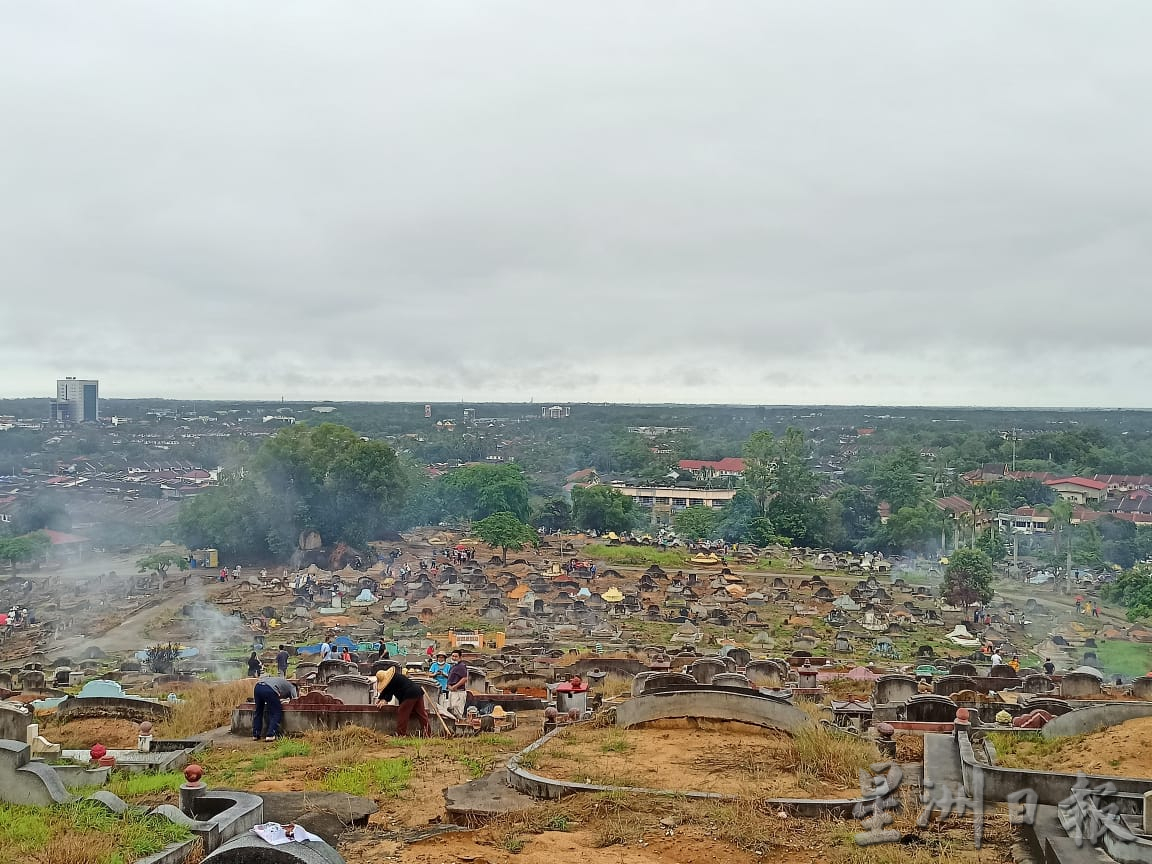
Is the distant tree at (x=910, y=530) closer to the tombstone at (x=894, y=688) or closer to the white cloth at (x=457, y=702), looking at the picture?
the tombstone at (x=894, y=688)

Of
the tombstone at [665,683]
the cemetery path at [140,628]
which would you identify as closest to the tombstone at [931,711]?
the tombstone at [665,683]

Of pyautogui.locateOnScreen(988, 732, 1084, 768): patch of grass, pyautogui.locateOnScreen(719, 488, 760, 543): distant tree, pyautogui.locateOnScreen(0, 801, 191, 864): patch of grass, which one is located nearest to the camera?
pyautogui.locateOnScreen(0, 801, 191, 864): patch of grass

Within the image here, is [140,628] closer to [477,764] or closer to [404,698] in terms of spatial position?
[404,698]

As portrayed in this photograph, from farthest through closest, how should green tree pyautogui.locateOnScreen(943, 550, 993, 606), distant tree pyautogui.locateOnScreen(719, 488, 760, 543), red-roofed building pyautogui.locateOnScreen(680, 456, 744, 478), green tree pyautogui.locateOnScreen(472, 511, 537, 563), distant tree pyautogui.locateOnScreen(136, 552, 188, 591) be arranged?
1. red-roofed building pyautogui.locateOnScreen(680, 456, 744, 478)
2. distant tree pyautogui.locateOnScreen(719, 488, 760, 543)
3. green tree pyautogui.locateOnScreen(472, 511, 537, 563)
4. distant tree pyautogui.locateOnScreen(136, 552, 188, 591)
5. green tree pyautogui.locateOnScreen(943, 550, 993, 606)

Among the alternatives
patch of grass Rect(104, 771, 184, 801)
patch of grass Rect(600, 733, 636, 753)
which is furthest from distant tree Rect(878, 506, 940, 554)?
patch of grass Rect(104, 771, 184, 801)

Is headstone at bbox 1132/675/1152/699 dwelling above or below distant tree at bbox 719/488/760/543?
above

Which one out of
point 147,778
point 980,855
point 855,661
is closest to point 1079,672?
point 855,661

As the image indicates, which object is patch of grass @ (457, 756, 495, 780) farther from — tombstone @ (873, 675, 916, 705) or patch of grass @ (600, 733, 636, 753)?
tombstone @ (873, 675, 916, 705)
